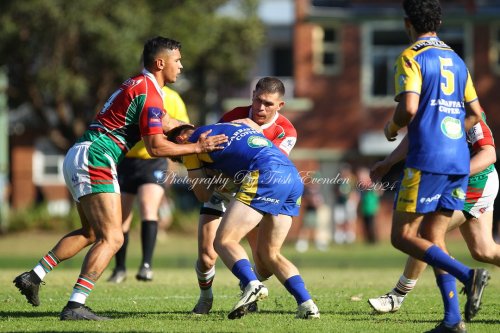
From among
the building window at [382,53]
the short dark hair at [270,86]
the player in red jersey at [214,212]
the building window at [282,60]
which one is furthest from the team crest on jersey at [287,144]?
the building window at [282,60]

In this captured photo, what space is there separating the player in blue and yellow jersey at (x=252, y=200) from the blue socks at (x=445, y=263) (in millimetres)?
1380

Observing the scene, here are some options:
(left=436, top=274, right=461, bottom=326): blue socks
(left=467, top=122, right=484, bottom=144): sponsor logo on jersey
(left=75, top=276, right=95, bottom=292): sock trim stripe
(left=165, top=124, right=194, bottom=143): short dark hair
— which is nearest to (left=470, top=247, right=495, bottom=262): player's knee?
(left=467, top=122, right=484, bottom=144): sponsor logo on jersey

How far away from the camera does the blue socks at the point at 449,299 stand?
7.65 m

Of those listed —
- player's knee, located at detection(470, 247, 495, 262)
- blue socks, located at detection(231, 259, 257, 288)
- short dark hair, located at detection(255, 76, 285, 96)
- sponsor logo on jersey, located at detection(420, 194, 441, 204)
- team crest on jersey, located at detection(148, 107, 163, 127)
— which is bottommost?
player's knee, located at detection(470, 247, 495, 262)

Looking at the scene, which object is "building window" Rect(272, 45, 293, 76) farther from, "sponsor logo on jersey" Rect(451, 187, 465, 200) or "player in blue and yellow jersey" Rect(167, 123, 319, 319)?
"sponsor logo on jersey" Rect(451, 187, 465, 200)

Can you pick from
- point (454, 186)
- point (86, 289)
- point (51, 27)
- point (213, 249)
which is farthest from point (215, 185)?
point (51, 27)

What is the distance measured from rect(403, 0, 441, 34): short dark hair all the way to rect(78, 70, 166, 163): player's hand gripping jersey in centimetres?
239

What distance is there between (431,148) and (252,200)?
5.33 feet

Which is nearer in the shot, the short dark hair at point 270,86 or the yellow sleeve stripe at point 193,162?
the yellow sleeve stripe at point 193,162

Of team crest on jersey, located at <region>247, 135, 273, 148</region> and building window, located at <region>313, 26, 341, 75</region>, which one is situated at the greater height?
team crest on jersey, located at <region>247, 135, 273, 148</region>

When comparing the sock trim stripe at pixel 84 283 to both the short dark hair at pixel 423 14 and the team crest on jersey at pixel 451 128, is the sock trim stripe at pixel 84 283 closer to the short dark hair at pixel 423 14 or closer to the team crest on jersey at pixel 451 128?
the team crest on jersey at pixel 451 128

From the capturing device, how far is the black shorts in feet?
42.6

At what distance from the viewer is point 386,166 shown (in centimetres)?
834

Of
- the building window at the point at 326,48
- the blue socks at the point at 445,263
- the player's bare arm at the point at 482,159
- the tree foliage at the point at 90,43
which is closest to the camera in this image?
the blue socks at the point at 445,263
